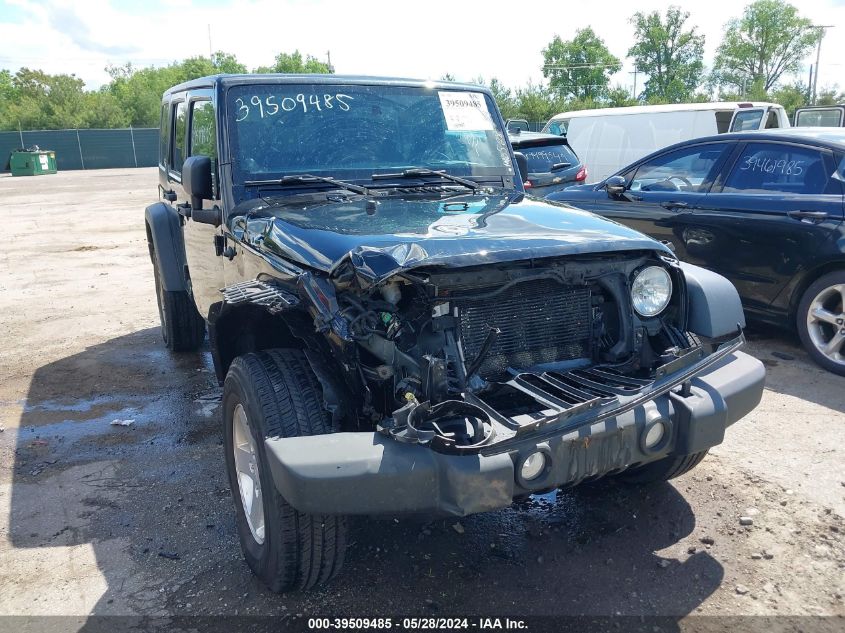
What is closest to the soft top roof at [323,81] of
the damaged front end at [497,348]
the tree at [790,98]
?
the damaged front end at [497,348]

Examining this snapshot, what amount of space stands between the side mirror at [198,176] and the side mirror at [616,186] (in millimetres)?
4237

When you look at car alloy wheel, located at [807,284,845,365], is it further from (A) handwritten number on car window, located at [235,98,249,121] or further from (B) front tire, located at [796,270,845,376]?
(A) handwritten number on car window, located at [235,98,249,121]

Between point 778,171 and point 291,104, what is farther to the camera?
point 778,171

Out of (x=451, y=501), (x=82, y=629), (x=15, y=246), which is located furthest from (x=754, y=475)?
(x=15, y=246)

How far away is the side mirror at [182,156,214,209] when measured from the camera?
3.55m

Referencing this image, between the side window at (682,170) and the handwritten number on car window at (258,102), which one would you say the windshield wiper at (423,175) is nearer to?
the handwritten number on car window at (258,102)

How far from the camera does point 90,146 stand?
130ft

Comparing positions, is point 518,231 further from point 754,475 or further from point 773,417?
point 773,417

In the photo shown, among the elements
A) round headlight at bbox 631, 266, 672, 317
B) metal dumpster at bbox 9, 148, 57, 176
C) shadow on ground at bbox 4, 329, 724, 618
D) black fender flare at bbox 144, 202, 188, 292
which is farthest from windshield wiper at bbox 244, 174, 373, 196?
metal dumpster at bbox 9, 148, 57, 176

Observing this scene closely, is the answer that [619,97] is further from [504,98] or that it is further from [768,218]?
[768,218]

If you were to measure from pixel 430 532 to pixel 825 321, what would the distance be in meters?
3.60

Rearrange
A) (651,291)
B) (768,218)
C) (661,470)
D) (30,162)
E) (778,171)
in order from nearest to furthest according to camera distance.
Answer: (651,291), (661,470), (768,218), (778,171), (30,162)

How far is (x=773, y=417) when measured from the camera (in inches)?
176

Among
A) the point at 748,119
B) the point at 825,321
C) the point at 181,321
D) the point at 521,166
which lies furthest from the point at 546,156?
the point at 181,321
